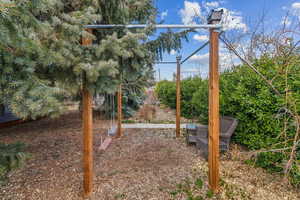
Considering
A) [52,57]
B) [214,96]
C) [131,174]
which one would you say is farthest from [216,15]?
[131,174]

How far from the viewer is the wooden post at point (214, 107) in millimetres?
1893

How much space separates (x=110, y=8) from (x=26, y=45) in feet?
5.79

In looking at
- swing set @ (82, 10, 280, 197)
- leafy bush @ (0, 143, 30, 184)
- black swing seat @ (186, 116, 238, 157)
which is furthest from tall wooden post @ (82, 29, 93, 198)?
black swing seat @ (186, 116, 238, 157)

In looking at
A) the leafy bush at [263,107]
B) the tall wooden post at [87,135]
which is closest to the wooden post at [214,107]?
the leafy bush at [263,107]

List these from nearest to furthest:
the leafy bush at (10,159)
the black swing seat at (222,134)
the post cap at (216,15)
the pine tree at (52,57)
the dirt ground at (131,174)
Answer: the pine tree at (52,57), the leafy bush at (10,159), the post cap at (216,15), the dirt ground at (131,174), the black swing seat at (222,134)

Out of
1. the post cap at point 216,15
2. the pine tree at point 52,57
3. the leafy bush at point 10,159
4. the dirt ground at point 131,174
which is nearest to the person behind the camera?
the pine tree at point 52,57

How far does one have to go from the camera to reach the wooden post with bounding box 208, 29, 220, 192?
6.21 feet

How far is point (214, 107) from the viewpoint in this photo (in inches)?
76.9

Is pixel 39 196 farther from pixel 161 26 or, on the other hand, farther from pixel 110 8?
pixel 110 8

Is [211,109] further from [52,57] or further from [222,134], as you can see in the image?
[52,57]

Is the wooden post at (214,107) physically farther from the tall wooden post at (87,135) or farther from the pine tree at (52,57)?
the tall wooden post at (87,135)

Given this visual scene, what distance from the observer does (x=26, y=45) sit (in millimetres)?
1126

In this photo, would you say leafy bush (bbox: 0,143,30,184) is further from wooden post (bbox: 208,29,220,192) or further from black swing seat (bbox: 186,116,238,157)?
black swing seat (bbox: 186,116,238,157)

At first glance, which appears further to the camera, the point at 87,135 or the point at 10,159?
the point at 87,135
